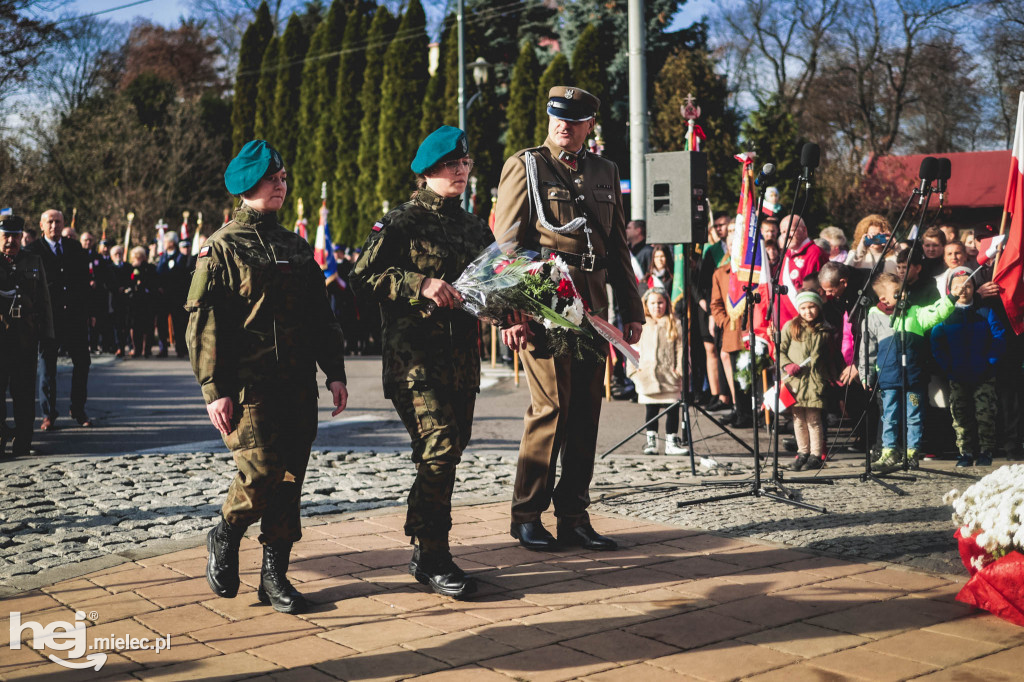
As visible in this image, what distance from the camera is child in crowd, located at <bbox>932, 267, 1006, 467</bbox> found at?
8422mm

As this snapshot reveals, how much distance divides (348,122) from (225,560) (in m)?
33.6

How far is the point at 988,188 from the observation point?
29953mm

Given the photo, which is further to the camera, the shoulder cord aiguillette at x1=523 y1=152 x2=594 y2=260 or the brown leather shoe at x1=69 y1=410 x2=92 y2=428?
the brown leather shoe at x1=69 y1=410 x2=92 y2=428

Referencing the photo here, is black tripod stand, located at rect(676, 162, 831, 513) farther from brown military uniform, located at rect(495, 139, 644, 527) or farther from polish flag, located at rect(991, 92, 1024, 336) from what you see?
polish flag, located at rect(991, 92, 1024, 336)

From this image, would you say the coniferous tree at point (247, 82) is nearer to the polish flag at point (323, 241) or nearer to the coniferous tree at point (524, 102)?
the coniferous tree at point (524, 102)

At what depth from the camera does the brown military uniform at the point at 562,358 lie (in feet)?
17.9

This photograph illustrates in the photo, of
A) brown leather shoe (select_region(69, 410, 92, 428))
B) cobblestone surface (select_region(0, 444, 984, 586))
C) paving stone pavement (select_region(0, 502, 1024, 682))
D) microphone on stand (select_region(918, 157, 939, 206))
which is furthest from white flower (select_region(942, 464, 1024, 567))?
brown leather shoe (select_region(69, 410, 92, 428))

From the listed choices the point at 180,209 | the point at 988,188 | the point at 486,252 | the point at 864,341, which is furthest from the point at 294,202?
the point at 486,252

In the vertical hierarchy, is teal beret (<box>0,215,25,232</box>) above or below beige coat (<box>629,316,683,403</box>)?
above

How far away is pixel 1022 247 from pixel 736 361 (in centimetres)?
428

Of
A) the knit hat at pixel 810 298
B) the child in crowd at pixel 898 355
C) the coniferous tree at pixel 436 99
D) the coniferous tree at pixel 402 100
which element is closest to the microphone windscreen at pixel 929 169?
the child in crowd at pixel 898 355

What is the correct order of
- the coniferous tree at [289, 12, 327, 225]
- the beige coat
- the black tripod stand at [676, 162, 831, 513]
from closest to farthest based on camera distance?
the black tripod stand at [676, 162, 831, 513], the beige coat, the coniferous tree at [289, 12, 327, 225]

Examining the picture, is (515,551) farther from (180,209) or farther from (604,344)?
(180,209)

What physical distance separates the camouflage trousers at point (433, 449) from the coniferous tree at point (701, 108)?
2544cm
